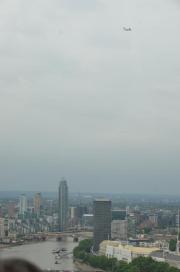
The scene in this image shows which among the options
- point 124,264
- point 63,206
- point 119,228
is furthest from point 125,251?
point 63,206

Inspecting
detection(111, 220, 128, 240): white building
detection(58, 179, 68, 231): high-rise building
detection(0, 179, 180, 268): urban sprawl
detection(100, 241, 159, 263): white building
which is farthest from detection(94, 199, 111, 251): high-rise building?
detection(58, 179, 68, 231): high-rise building

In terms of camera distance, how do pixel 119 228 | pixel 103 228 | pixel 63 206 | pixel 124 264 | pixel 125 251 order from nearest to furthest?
pixel 124 264
pixel 125 251
pixel 103 228
pixel 119 228
pixel 63 206

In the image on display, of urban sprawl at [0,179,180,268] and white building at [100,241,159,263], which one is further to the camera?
urban sprawl at [0,179,180,268]

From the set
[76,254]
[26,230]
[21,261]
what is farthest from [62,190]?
[21,261]

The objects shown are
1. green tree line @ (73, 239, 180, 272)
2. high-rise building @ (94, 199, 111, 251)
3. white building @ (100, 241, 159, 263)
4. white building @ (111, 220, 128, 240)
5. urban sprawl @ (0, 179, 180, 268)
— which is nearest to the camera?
green tree line @ (73, 239, 180, 272)

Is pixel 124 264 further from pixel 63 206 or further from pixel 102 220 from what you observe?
pixel 63 206

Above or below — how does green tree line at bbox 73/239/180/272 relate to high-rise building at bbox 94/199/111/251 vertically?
below

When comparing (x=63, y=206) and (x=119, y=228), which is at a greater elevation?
(x=63, y=206)

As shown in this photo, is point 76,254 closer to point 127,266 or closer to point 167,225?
point 127,266

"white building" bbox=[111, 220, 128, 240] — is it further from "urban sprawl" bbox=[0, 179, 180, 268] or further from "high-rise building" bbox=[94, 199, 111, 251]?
"high-rise building" bbox=[94, 199, 111, 251]
